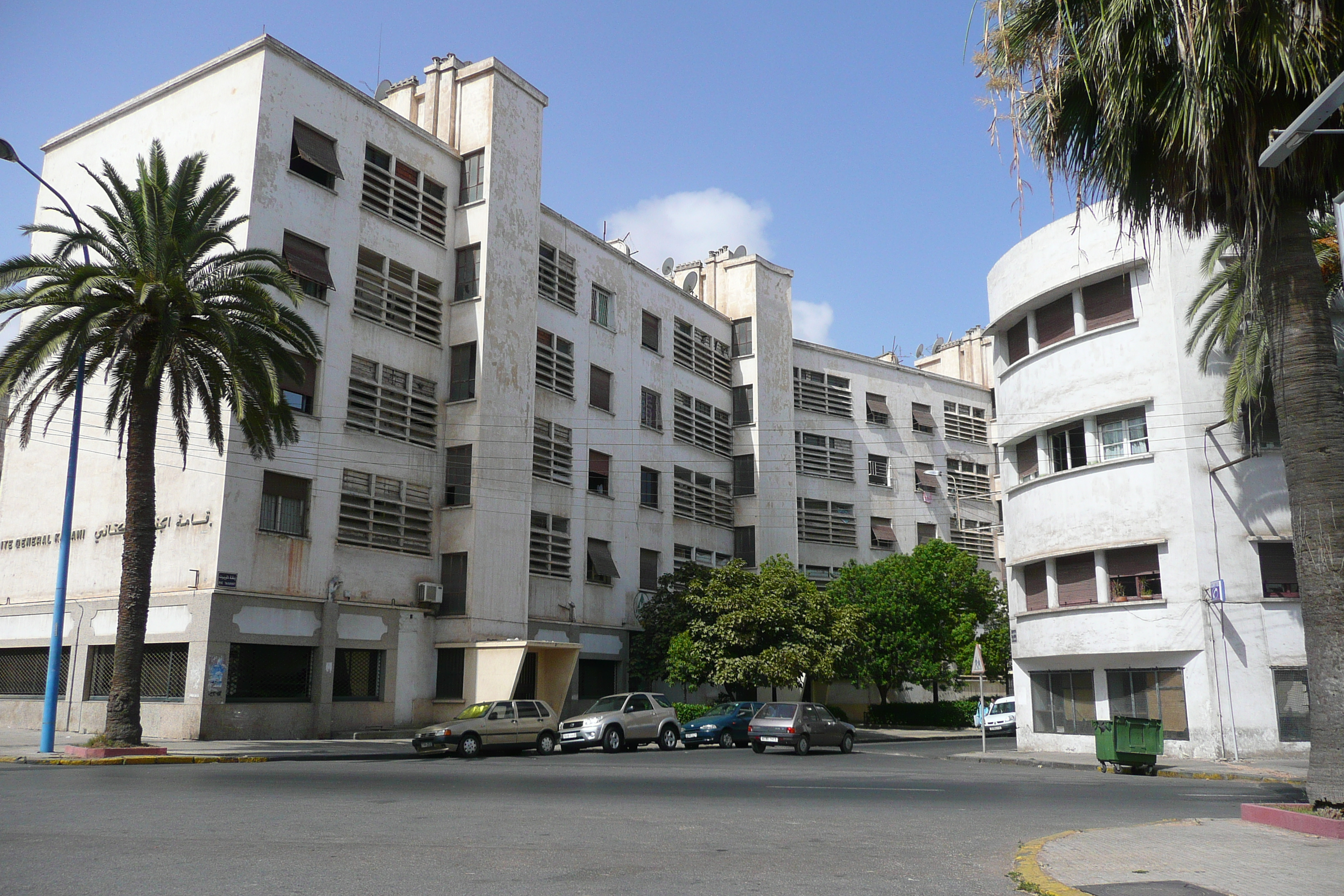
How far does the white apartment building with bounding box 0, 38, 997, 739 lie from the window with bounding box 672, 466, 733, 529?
0.77 feet

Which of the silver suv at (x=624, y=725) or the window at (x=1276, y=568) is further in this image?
the silver suv at (x=624, y=725)

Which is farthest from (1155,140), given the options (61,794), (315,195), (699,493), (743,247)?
(743,247)

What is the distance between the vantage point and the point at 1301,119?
10133 millimetres

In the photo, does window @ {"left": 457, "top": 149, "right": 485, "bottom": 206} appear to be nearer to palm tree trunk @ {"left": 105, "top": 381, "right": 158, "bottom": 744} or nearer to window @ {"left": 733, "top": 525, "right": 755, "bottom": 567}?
palm tree trunk @ {"left": 105, "top": 381, "right": 158, "bottom": 744}

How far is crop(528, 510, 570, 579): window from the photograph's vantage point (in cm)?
3738

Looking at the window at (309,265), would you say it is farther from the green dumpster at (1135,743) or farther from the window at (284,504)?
the green dumpster at (1135,743)

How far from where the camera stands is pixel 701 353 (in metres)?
48.0

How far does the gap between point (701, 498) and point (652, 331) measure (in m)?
7.47

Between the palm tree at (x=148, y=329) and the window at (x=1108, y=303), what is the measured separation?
21072mm

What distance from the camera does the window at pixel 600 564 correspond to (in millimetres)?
40031


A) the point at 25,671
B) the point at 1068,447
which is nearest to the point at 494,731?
the point at 25,671

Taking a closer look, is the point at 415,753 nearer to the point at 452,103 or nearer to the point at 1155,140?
the point at 1155,140

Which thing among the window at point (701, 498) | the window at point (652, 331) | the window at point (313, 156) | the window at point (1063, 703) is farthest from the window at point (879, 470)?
the window at point (313, 156)

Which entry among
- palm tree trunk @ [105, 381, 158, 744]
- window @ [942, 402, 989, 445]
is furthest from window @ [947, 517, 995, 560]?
palm tree trunk @ [105, 381, 158, 744]
